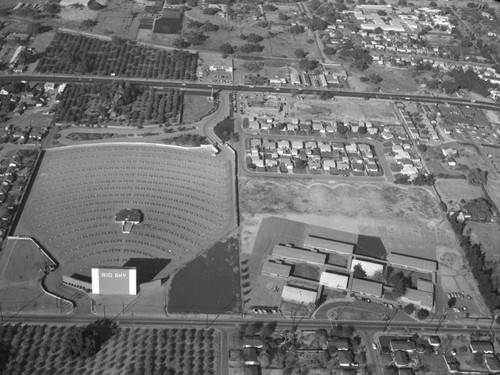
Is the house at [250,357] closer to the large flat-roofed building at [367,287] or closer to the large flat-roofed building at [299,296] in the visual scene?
the large flat-roofed building at [299,296]

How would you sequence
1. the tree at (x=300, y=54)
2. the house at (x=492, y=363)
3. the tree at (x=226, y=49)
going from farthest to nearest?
the tree at (x=300, y=54) → the tree at (x=226, y=49) → the house at (x=492, y=363)

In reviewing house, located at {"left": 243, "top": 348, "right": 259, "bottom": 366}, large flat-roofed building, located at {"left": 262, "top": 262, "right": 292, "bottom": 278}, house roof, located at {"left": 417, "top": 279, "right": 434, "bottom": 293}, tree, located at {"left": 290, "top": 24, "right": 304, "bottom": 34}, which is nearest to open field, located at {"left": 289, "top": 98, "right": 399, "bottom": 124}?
tree, located at {"left": 290, "top": 24, "right": 304, "bottom": 34}

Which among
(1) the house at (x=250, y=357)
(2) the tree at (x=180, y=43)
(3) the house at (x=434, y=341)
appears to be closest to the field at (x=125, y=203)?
(1) the house at (x=250, y=357)

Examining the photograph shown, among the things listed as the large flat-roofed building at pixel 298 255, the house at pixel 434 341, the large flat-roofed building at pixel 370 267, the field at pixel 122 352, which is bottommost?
the house at pixel 434 341

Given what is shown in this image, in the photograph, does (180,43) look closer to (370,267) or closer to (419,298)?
(370,267)

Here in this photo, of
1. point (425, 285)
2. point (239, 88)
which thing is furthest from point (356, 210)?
point (239, 88)

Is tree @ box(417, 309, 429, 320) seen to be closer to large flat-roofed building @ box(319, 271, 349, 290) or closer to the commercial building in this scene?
large flat-roofed building @ box(319, 271, 349, 290)
